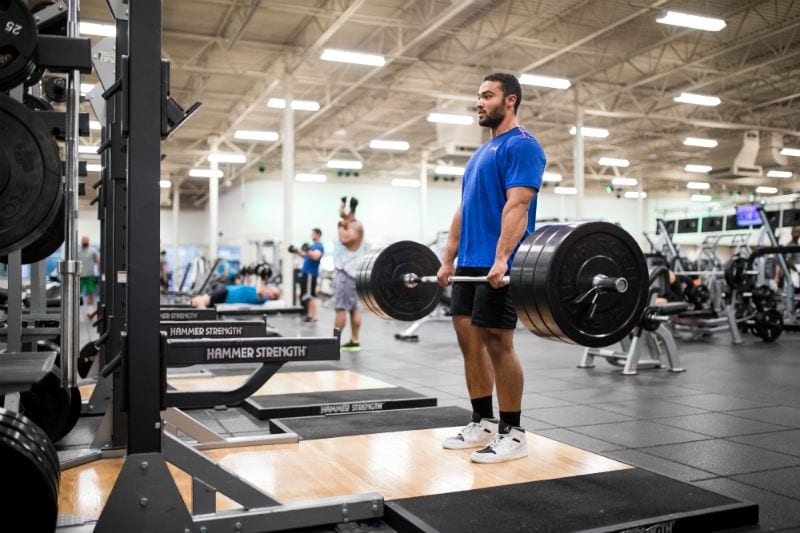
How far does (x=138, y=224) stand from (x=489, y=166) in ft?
4.36

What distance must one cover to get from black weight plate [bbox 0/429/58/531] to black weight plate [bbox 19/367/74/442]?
4.40 ft

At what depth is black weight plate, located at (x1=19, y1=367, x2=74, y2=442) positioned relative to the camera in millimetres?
2654

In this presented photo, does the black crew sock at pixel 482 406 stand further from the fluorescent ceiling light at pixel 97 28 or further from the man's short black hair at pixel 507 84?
the fluorescent ceiling light at pixel 97 28

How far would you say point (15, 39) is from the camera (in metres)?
1.77

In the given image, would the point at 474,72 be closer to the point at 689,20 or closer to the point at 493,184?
the point at 689,20

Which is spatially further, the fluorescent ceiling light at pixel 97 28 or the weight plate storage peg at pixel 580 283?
the fluorescent ceiling light at pixel 97 28

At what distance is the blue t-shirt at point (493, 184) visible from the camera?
2.48 meters

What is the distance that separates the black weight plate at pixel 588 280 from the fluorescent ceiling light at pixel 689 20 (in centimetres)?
677

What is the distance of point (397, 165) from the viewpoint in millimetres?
20578

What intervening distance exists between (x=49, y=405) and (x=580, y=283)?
6.67ft

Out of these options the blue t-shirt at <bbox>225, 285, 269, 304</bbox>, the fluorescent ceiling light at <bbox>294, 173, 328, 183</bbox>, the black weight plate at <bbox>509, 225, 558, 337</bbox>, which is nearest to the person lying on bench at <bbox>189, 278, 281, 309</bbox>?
the blue t-shirt at <bbox>225, 285, 269, 304</bbox>

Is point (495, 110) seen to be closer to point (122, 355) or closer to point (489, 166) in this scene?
point (489, 166)

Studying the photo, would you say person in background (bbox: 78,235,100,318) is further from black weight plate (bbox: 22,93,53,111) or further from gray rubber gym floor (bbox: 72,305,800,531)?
black weight plate (bbox: 22,93,53,111)

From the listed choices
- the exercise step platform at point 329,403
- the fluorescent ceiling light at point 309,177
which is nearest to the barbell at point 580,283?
the exercise step platform at point 329,403
